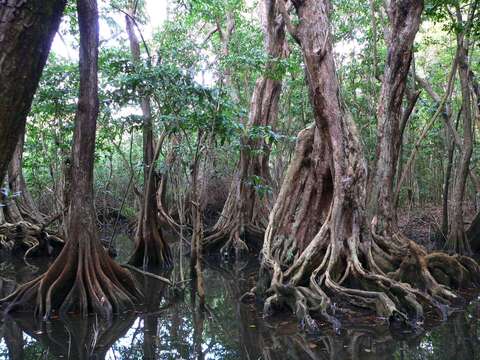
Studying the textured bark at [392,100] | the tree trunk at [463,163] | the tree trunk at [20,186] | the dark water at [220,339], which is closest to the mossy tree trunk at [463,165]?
the tree trunk at [463,163]

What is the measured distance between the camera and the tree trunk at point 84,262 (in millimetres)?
6488

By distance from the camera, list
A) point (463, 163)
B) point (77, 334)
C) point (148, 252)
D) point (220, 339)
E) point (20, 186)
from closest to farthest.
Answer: point (220, 339) → point (77, 334) → point (148, 252) → point (463, 163) → point (20, 186)

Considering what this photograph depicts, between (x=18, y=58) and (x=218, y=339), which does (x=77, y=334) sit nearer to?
(x=218, y=339)

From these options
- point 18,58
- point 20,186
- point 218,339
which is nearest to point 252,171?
point 20,186

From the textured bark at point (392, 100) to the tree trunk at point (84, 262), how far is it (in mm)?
4467

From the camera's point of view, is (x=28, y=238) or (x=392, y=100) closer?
(x=392, y=100)

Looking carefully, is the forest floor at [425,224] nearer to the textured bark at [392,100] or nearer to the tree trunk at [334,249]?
the textured bark at [392,100]

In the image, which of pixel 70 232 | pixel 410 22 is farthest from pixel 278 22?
pixel 70 232

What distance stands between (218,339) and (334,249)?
84.6 inches

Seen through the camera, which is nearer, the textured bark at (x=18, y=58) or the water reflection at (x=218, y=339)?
the textured bark at (x=18, y=58)

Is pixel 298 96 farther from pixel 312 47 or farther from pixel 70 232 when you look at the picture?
pixel 70 232

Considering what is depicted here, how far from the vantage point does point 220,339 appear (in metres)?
5.51

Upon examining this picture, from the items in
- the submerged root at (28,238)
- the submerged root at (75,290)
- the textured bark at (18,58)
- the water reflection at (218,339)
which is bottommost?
the water reflection at (218,339)

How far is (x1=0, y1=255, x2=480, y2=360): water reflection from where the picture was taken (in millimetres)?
4844
